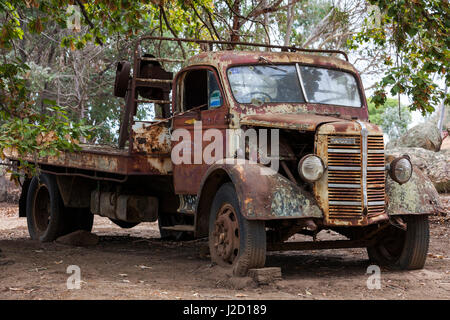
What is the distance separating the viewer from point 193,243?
32.2 feet

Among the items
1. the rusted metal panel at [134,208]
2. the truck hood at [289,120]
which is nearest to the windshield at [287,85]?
the truck hood at [289,120]

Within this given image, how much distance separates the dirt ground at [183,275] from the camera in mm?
5293

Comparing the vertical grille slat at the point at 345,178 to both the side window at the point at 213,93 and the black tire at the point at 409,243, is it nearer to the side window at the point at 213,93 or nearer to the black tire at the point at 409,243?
the black tire at the point at 409,243

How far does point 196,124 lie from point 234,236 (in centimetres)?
157

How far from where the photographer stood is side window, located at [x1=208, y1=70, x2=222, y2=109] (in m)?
6.77

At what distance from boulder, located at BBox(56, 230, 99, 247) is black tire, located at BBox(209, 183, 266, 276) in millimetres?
3471

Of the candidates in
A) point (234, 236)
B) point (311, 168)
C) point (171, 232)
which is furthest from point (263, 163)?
point (171, 232)

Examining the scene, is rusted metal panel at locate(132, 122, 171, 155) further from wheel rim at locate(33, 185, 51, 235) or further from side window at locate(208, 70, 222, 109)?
wheel rim at locate(33, 185, 51, 235)

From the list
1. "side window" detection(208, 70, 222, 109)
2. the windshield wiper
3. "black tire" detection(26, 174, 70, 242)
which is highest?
the windshield wiper

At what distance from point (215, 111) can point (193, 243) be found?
139 inches

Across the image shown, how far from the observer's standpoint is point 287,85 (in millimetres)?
6840

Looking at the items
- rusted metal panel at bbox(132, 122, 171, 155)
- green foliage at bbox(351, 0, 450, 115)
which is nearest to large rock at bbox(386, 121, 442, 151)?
green foliage at bbox(351, 0, 450, 115)

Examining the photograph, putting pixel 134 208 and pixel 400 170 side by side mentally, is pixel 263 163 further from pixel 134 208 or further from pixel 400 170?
pixel 134 208

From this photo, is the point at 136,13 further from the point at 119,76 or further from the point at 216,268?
the point at 216,268
